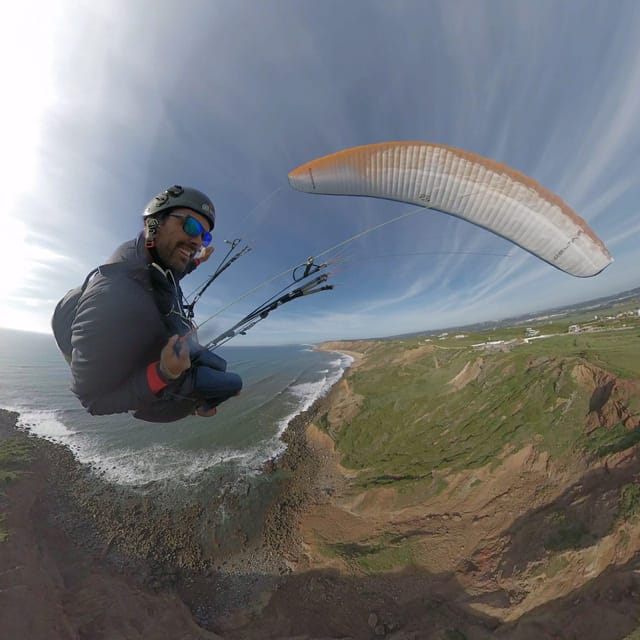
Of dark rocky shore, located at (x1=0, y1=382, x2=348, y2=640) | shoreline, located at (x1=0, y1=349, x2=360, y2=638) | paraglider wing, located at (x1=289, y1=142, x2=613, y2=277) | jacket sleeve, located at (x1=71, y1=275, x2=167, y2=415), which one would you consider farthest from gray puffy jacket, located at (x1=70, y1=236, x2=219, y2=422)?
shoreline, located at (x1=0, y1=349, x2=360, y2=638)

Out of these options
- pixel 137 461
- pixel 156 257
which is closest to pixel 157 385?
pixel 156 257

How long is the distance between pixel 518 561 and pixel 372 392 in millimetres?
19326

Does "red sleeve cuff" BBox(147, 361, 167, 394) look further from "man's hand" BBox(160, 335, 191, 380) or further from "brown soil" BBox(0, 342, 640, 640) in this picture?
"brown soil" BBox(0, 342, 640, 640)

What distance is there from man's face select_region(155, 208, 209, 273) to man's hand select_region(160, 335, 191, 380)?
2.95 ft

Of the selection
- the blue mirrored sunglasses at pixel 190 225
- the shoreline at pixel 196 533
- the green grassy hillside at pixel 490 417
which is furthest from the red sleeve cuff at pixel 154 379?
the green grassy hillside at pixel 490 417

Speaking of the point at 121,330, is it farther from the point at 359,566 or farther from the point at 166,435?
the point at 166,435

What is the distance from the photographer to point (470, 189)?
6.84 m

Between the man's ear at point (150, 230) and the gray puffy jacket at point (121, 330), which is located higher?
the man's ear at point (150, 230)

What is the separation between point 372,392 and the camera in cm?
2784

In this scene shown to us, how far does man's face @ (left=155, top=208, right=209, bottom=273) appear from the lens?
2.59 meters

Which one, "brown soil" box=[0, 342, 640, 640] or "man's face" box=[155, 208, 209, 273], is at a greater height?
"man's face" box=[155, 208, 209, 273]

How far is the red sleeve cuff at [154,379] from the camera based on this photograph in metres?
2.13

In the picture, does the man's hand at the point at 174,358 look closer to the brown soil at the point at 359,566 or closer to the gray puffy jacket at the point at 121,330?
the gray puffy jacket at the point at 121,330

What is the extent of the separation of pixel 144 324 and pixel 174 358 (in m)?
0.35
